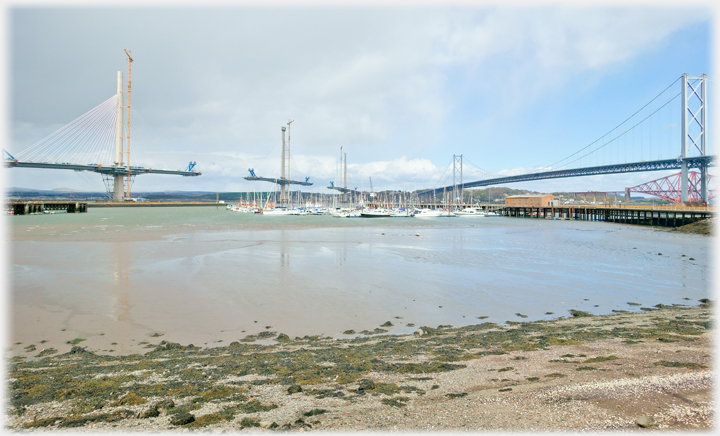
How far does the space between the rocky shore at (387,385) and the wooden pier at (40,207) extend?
74.9m

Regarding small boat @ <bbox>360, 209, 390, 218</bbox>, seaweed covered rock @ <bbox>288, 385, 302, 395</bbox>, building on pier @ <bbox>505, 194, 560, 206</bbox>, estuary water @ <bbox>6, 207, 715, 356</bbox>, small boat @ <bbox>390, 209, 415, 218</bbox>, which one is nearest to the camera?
seaweed covered rock @ <bbox>288, 385, 302, 395</bbox>

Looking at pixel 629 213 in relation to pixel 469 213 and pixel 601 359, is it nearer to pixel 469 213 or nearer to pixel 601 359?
pixel 469 213

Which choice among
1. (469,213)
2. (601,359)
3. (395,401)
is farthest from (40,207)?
(601,359)

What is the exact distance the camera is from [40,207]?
68250 millimetres

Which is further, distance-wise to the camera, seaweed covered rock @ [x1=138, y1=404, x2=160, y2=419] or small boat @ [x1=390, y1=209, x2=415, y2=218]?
small boat @ [x1=390, y1=209, x2=415, y2=218]

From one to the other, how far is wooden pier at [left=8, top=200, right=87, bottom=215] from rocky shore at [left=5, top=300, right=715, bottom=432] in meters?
74.9

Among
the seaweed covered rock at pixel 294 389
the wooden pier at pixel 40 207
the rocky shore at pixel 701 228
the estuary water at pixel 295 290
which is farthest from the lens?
the wooden pier at pixel 40 207

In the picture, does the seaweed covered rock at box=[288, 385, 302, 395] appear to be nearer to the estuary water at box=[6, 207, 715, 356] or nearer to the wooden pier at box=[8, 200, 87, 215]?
the estuary water at box=[6, 207, 715, 356]

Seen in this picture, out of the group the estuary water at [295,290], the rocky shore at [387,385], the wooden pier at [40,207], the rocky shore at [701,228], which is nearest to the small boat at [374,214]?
the rocky shore at [701,228]

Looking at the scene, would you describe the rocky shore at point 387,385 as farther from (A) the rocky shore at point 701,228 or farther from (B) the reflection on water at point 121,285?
(A) the rocky shore at point 701,228

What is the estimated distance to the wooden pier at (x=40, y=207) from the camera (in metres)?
61.7

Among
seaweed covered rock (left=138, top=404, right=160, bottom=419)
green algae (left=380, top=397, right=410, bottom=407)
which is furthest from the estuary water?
green algae (left=380, top=397, right=410, bottom=407)

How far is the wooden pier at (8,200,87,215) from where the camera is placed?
2430 inches

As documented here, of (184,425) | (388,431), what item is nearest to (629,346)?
(388,431)
